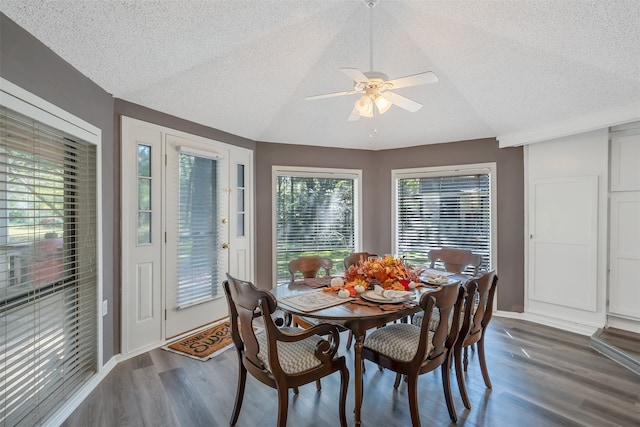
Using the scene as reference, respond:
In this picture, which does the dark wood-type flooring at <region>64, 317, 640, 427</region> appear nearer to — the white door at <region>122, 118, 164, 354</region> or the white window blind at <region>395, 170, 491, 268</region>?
the white door at <region>122, 118, 164, 354</region>

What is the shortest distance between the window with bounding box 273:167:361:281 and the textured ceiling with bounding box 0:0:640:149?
1.04 meters

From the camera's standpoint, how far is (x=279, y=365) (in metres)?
1.75

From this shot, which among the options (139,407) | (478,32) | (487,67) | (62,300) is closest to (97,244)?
(62,300)

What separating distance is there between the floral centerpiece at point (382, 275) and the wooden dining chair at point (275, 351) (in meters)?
0.53

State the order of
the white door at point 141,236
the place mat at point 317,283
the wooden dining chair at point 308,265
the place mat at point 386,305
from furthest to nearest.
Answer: the wooden dining chair at point 308,265 → the white door at point 141,236 → the place mat at point 317,283 → the place mat at point 386,305

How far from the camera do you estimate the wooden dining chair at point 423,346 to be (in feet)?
6.13

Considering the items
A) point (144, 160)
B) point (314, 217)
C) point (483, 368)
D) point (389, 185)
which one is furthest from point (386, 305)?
point (389, 185)

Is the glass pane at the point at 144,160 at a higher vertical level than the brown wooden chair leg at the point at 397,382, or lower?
higher

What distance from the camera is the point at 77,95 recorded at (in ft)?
7.46

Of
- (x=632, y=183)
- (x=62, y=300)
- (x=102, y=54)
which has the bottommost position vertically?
(x=62, y=300)

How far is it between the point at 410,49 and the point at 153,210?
299cm

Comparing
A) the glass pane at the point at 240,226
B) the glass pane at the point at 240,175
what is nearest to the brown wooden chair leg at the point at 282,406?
the glass pane at the point at 240,226

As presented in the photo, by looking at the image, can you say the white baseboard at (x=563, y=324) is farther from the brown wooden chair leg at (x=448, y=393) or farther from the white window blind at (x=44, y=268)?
the white window blind at (x=44, y=268)

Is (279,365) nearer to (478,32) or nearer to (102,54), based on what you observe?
(102,54)
